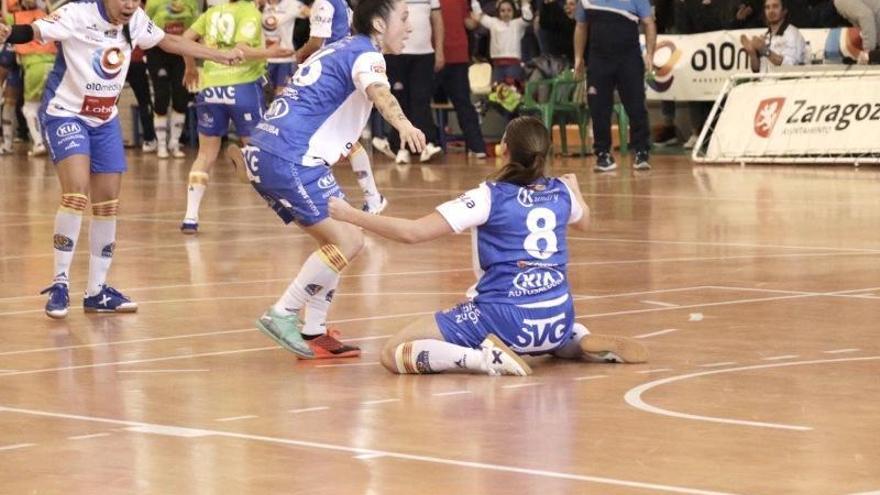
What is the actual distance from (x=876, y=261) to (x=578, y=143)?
1360 cm

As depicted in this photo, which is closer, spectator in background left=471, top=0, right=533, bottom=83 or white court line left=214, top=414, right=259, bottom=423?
white court line left=214, top=414, right=259, bottom=423

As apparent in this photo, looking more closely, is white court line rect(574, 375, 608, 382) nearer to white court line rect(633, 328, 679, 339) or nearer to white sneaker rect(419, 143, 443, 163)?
white court line rect(633, 328, 679, 339)

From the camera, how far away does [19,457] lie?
21.5ft

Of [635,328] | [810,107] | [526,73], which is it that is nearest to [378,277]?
[635,328]

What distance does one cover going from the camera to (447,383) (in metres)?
8.03

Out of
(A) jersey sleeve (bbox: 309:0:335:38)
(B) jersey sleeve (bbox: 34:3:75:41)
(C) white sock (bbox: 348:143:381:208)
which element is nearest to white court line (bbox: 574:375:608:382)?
(B) jersey sleeve (bbox: 34:3:75:41)

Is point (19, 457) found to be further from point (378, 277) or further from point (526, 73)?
point (526, 73)

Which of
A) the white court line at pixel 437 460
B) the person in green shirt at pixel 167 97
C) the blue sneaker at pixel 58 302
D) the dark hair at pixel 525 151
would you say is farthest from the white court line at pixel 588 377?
the person in green shirt at pixel 167 97

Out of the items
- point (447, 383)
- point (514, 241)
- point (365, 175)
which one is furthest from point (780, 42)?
point (447, 383)

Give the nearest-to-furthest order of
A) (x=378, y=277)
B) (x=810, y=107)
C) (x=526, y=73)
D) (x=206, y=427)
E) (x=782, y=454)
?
(x=782, y=454), (x=206, y=427), (x=378, y=277), (x=810, y=107), (x=526, y=73)

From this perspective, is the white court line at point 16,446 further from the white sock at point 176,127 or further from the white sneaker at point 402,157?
the white sock at point 176,127

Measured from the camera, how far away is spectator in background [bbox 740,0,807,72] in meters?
21.9

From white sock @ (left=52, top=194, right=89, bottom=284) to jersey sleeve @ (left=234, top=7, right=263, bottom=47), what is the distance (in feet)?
17.7

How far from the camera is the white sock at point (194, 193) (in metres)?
15.2
